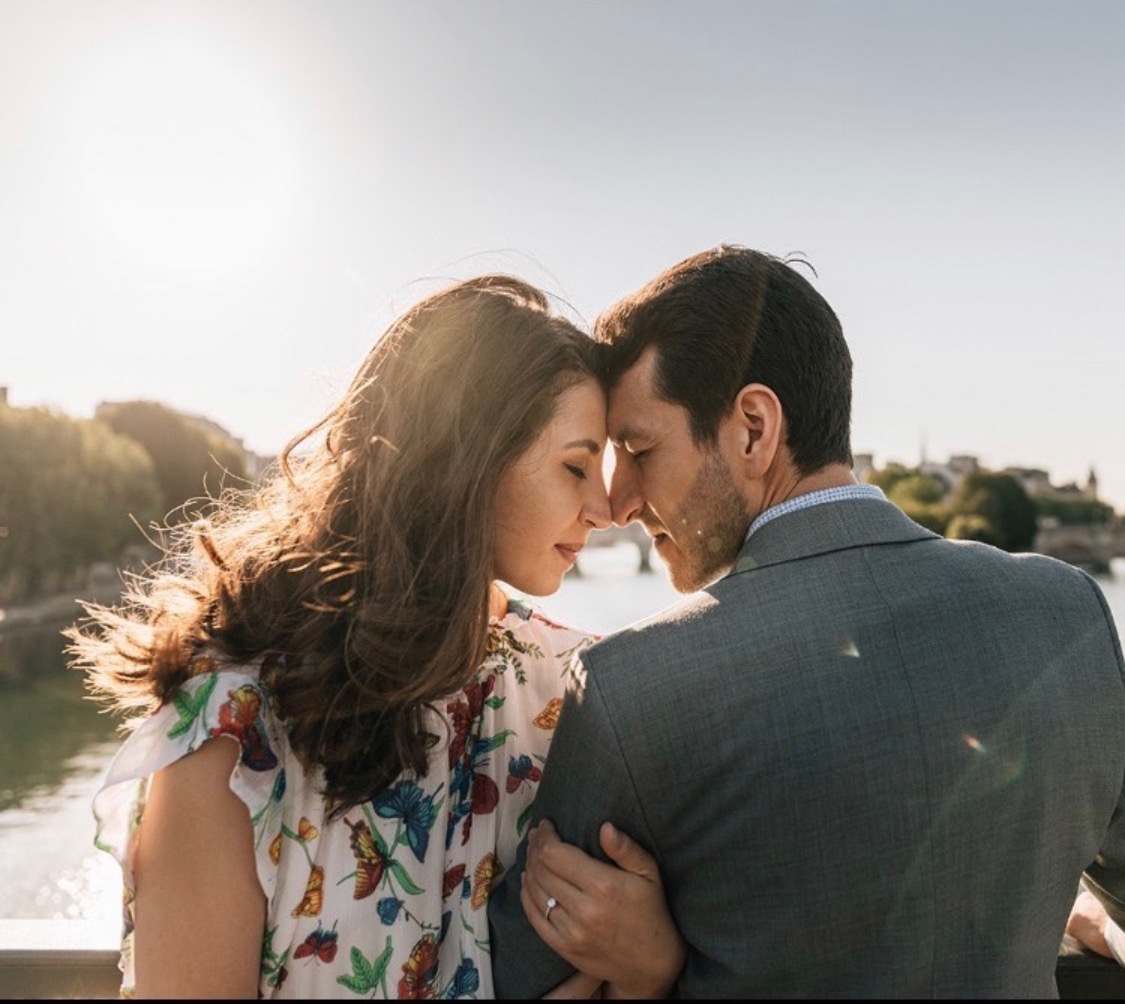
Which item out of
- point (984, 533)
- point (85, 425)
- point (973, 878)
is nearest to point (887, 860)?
Answer: point (973, 878)

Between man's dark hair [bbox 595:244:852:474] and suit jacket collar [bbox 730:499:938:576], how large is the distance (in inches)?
12.9

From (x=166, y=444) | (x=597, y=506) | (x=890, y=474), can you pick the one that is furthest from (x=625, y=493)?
(x=890, y=474)

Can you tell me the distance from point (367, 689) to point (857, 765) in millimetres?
747

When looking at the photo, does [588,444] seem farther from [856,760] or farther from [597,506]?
[856,760]

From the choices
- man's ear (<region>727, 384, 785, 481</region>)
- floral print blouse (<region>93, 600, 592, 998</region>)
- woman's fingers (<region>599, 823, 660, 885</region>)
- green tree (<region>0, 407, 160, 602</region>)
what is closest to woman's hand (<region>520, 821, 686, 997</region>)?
woman's fingers (<region>599, 823, 660, 885</region>)

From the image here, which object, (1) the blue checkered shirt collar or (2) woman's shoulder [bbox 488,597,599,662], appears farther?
(2) woman's shoulder [bbox 488,597,599,662]

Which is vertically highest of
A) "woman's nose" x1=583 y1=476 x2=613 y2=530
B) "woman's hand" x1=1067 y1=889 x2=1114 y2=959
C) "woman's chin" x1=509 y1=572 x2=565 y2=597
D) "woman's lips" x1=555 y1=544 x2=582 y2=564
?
"woman's nose" x1=583 y1=476 x2=613 y2=530

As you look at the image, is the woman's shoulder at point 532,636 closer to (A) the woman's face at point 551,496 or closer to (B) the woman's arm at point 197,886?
(A) the woman's face at point 551,496

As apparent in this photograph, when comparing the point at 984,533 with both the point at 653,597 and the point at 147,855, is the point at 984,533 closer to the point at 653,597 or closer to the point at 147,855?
the point at 653,597

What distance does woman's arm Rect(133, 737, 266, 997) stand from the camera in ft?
5.17

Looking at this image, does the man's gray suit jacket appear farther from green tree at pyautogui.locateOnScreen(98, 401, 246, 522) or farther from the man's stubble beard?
green tree at pyautogui.locateOnScreen(98, 401, 246, 522)

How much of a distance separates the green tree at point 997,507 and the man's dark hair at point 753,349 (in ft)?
179

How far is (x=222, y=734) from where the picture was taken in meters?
1.62

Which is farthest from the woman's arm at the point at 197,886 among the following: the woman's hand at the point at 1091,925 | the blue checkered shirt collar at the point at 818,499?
the woman's hand at the point at 1091,925
